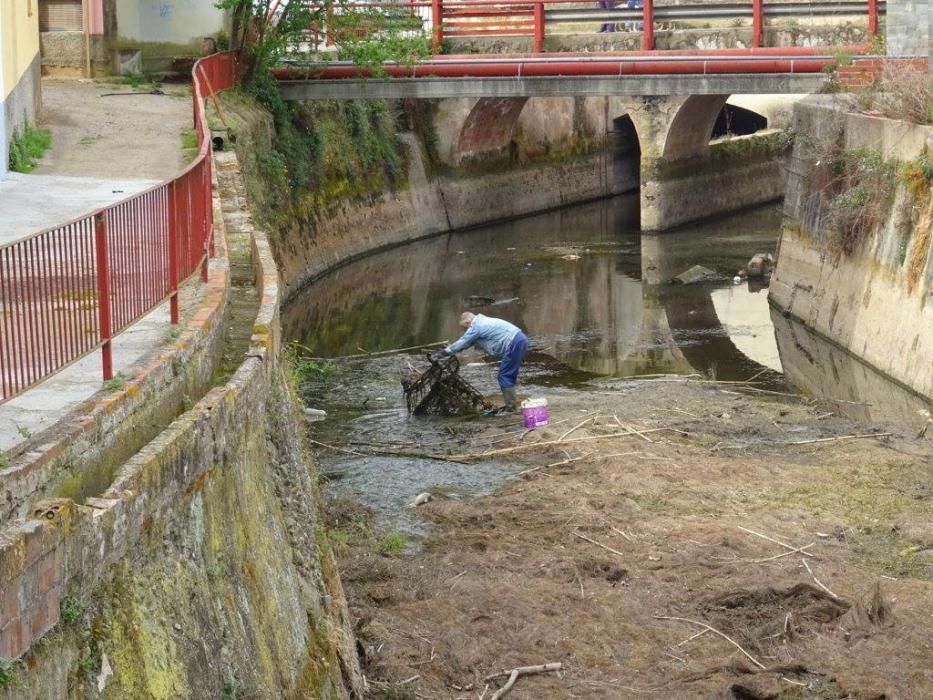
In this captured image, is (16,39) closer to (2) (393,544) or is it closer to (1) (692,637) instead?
(2) (393,544)

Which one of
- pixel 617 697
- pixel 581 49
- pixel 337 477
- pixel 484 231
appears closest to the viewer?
pixel 617 697

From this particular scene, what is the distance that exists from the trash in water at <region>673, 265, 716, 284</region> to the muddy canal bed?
4.85 meters

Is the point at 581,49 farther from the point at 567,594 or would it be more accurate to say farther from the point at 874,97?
the point at 567,594

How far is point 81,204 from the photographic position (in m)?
14.8

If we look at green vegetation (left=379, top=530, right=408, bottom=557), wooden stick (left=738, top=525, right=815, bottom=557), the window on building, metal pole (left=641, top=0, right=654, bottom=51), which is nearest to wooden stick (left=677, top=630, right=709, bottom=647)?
wooden stick (left=738, top=525, right=815, bottom=557)

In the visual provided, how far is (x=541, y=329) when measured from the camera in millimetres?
23609

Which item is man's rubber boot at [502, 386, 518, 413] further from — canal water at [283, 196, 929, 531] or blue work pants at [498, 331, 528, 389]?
canal water at [283, 196, 929, 531]

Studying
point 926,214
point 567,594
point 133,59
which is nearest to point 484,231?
point 133,59

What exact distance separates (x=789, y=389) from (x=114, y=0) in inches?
580

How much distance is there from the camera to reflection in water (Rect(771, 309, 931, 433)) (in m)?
17.6

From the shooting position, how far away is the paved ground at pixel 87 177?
7.39 meters

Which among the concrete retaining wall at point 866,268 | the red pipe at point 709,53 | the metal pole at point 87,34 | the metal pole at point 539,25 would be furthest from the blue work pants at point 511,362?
the metal pole at point 87,34

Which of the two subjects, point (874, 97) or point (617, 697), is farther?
point (874, 97)

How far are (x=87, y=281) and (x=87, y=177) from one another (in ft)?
33.9
